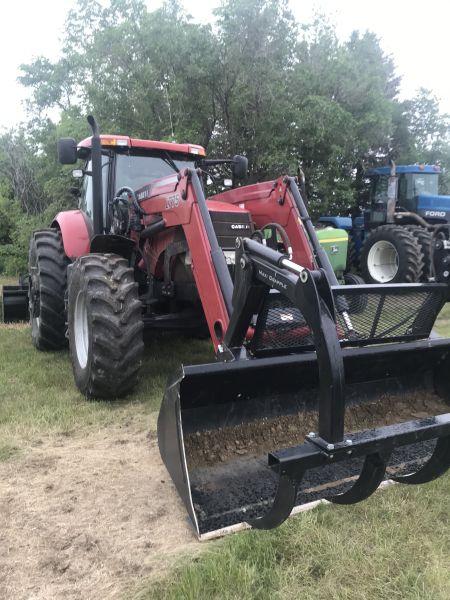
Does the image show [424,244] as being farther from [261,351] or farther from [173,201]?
[261,351]

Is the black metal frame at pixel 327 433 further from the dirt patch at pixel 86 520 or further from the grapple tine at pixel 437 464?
the dirt patch at pixel 86 520

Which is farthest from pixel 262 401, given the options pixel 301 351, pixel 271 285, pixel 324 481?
pixel 271 285

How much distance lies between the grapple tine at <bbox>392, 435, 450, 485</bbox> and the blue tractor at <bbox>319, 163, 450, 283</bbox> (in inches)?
293

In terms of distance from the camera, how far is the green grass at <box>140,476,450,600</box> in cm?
206

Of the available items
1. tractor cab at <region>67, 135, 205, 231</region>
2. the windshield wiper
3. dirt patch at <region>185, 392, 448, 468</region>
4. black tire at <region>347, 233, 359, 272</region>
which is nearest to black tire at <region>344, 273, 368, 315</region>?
dirt patch at <region>185, 392, 448, 468</region>

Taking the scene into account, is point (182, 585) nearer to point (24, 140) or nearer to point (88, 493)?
point (88, 493)

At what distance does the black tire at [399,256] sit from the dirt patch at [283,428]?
6389 millimetres

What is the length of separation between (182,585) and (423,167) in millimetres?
12026

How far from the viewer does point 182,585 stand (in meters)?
2.07

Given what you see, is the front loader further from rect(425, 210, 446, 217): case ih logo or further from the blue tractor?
rect(425, 210, 446, 217): case ih logo

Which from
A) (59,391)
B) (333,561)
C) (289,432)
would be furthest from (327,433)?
(59,391)

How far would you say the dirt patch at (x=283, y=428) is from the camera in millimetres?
2979

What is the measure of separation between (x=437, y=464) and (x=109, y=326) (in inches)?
95.3

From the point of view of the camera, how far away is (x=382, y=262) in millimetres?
10703
